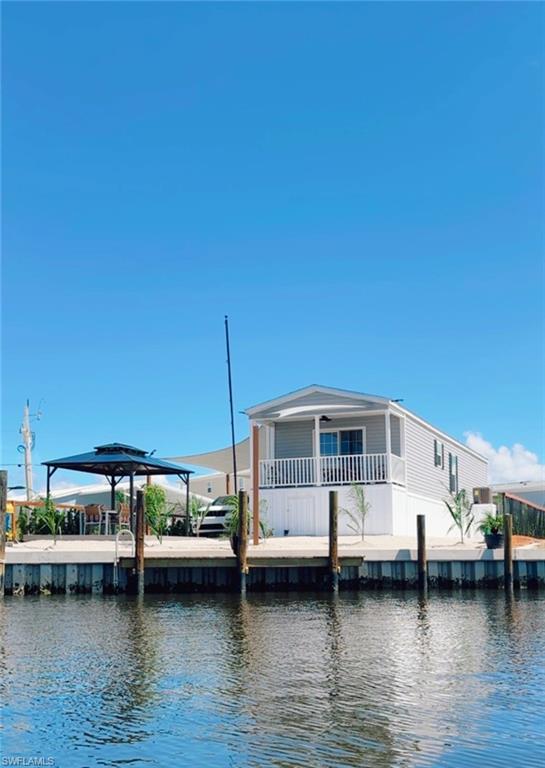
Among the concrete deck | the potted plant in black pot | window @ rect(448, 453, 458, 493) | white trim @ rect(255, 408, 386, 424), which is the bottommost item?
the concrete deck

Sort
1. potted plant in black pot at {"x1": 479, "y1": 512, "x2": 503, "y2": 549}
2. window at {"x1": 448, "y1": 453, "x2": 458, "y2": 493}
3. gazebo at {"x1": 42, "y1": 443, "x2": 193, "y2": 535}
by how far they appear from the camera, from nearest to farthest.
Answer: potted plant in black pot at {"x1": 479, "y1": 512, "x2": 503, "y2": 549} → gazebo at {"x1": 42, "y1": 443, "x2": 193, "y2": 535} → window at {"x1": 448, "y1": 453, "x2": 458, "y2": 493}

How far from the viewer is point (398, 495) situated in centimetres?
2619

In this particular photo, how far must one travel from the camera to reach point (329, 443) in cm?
2838

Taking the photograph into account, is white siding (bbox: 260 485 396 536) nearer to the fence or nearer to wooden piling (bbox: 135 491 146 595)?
the fence

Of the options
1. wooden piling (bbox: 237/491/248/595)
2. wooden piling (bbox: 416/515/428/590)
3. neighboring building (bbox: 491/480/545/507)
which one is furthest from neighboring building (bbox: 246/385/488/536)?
neighboring building (bbox: 491/480/545/507)

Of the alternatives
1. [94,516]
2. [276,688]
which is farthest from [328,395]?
[276,688]

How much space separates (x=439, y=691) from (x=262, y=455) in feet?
64.4

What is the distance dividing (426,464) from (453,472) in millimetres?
4184

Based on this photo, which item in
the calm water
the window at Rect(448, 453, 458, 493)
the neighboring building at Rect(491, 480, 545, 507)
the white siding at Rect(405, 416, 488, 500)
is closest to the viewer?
the calm water

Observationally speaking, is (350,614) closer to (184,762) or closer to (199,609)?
(199,609)

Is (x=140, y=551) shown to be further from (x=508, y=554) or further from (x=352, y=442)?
(x=352, y=442)

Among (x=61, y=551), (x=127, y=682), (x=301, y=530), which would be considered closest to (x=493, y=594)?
(x=301, y=530)

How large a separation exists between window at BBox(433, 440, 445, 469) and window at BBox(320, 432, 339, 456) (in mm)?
5014

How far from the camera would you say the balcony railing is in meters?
26.2
